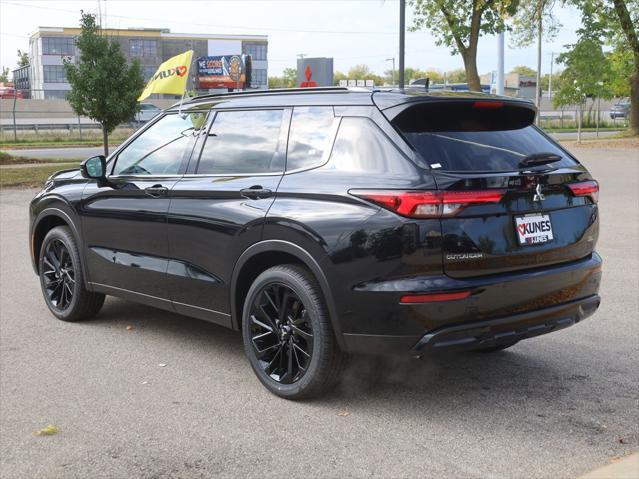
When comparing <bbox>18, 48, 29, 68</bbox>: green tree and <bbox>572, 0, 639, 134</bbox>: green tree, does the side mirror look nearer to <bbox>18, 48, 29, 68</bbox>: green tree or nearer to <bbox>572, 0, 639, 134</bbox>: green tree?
<bbox>572, 0, 639, 134</bbox>: green tree

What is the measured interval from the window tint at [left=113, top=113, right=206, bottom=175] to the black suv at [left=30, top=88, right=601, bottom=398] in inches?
0.9

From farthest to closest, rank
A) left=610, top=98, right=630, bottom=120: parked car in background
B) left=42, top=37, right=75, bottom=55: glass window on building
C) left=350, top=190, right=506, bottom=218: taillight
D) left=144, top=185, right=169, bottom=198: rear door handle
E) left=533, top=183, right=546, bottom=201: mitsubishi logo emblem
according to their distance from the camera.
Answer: left=42, top=37, right=75, bottom=55: glass window on building
left=610, top=98, right=630, bottom=120: parked car in background
left=144, top=185, right=169, bottom=198: rear door handle
left=533, top=183, right=546, bottom=201: mitsubishi logo emblem
left=350, top=190, right=506, bottom=218: taillight

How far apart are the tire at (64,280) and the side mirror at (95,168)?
0.69m

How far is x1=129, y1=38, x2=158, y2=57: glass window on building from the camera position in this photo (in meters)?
117

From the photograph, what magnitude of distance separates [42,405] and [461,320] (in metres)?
2.53

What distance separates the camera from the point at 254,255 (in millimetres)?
4738

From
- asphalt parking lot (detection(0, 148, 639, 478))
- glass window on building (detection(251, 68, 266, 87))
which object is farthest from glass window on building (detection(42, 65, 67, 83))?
asphalt parking lot (detection(0, 148, 639, 478))

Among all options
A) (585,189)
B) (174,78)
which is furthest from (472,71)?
(585,189)

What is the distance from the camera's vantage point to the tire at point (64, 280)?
645cm

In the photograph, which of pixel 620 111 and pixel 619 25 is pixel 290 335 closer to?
pixel 619 25

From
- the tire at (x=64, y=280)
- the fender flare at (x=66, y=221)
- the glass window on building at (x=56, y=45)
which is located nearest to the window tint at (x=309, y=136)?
the fender flare at (x=66, y=221)

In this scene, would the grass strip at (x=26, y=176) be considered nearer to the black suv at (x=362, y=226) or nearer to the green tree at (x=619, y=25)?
the black suv at (x=362, y=226)

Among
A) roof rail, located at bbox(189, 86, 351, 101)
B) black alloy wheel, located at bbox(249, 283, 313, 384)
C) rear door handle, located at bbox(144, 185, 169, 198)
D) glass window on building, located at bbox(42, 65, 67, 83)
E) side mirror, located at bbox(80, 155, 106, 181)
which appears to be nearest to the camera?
black alloy wheel, located at bbox(249, 283, 313, 384)

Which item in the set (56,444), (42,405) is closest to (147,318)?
(42,405)
